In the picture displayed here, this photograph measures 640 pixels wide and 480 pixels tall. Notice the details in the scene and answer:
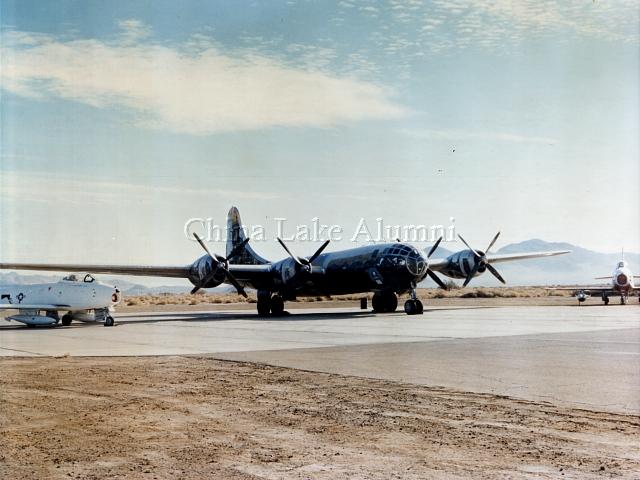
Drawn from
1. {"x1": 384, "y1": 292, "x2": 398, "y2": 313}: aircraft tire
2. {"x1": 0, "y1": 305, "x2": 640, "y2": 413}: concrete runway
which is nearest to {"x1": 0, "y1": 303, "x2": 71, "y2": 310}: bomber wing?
{"x1": 0, "y1": 305, "x2": 640, "y2": 413}: concrete runway

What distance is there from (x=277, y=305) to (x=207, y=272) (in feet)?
17.7

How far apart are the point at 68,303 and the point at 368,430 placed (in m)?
24.0

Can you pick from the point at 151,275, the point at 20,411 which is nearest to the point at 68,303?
the point at 151,275

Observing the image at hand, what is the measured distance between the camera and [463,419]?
28.2 ft

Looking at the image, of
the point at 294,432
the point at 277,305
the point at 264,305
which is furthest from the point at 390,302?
the point at 294,432

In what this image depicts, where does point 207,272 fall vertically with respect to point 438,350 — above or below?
above

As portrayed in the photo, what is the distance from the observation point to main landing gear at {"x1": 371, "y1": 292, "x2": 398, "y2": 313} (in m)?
36.3

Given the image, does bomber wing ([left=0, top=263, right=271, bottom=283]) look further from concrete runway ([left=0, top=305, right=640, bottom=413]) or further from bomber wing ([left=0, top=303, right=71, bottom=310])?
concrete runway ([left=0, top=305, right=640, bottom=413])

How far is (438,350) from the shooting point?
54.9 ft

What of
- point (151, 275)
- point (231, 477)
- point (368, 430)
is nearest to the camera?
point (231, 477)

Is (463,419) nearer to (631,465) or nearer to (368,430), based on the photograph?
(368,430)

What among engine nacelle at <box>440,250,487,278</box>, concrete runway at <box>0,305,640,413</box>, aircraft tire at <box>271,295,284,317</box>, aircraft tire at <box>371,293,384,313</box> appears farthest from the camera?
engine nacelle at <box>440,250,487,278</box>

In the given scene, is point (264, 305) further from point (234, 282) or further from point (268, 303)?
point (234, 282)

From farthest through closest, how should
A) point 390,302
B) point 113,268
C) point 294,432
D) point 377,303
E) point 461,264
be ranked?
1. point 461,264
2. point 377,303
3. point 390,302
4. point 113,268
5. point 294,432
